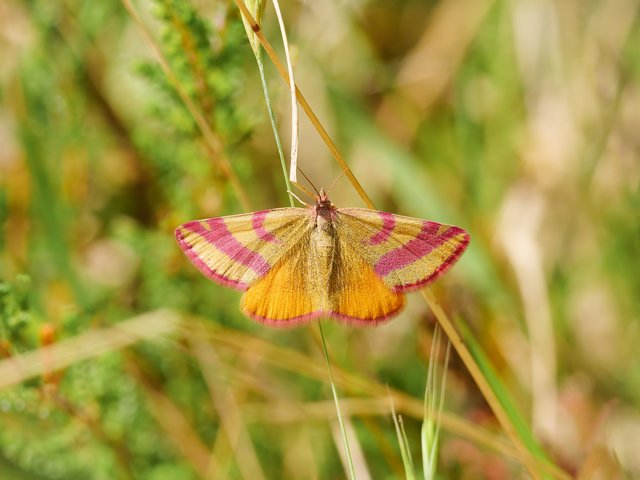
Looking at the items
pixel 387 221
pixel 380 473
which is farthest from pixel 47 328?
pixel 380 473

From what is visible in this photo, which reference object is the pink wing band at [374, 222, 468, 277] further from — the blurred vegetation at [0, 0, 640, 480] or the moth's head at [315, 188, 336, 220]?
the blurred vegetation at [0, 0, 640, 480]

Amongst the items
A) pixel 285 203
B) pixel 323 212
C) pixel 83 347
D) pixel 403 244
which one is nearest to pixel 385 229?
pixel 403 244

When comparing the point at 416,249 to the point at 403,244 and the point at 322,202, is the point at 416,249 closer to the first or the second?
the point at 403,244

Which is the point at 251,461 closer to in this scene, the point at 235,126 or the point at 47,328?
the point at 47,328

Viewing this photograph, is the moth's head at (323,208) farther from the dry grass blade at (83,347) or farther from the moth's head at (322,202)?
the dry grass blade at (83,347)

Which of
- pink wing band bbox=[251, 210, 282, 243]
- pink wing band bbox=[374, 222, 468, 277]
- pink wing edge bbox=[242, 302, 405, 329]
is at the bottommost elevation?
pink wing edge bbox=[242, 302, 405, 329]

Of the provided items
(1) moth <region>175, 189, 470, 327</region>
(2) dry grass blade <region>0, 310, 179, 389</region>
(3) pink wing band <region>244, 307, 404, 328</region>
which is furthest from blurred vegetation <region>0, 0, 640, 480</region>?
(3) pink wing band <region>244, 307, 404, 328</region>

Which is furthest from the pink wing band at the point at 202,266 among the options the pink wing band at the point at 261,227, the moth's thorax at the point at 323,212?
the moth's thorax at the point at 323,212
